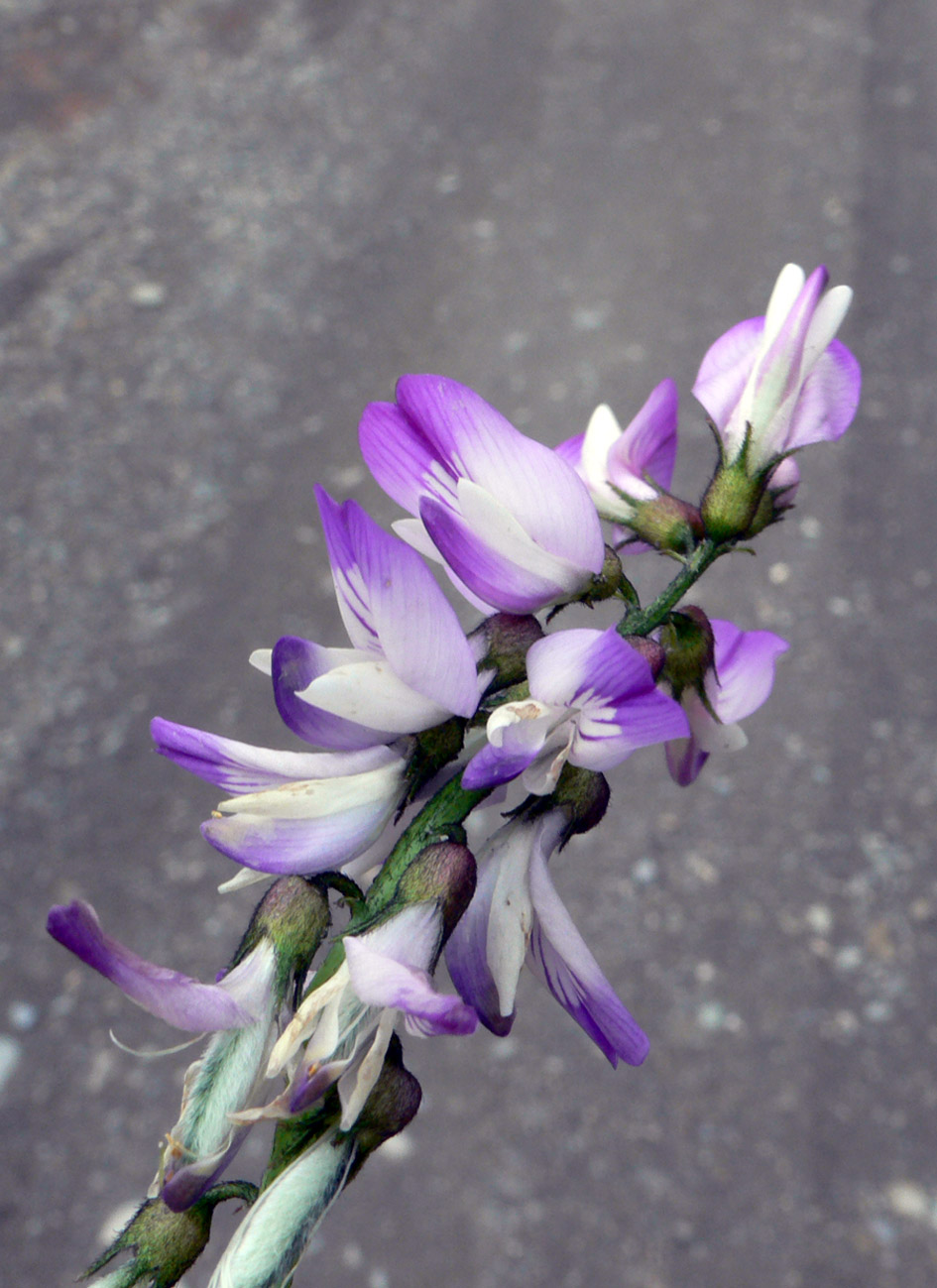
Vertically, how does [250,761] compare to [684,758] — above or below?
above

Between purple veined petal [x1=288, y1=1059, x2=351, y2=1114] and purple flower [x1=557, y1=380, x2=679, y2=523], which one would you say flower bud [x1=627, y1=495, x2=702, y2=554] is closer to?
purple flower [x1=557, y1=380, x2=679, y2=523]

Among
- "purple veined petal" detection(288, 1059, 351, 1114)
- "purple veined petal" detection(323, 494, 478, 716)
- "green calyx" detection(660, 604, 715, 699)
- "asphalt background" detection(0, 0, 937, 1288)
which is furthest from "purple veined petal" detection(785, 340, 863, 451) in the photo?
"asphalt background" detection(0, 0, 937, 1288)

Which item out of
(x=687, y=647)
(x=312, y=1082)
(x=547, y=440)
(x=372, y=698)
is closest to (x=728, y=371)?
(x=687, y=647)

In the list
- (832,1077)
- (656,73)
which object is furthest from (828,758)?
(656,73)

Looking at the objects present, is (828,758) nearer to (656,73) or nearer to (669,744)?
(669,744)

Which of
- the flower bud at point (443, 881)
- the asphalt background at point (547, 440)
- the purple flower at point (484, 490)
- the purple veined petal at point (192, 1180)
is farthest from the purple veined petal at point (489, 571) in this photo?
the asphalt background at point (547, 440)

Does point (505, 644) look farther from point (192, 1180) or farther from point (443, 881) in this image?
point (192, 1180)
